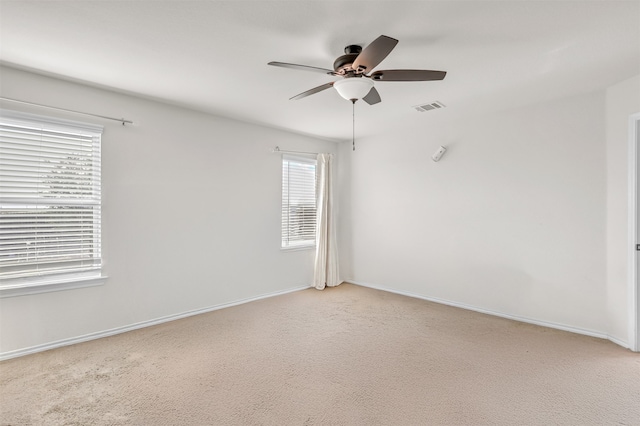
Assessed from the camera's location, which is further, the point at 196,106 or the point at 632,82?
the point at 196,106

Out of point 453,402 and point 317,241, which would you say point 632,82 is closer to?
point 453,402

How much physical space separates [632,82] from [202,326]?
4.82 metres

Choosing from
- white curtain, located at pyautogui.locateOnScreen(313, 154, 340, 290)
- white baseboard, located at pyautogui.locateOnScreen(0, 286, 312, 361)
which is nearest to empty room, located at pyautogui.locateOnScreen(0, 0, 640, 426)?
white baseboard, located at pyautogui.locateOnScreen(0, 286, 312, 361)

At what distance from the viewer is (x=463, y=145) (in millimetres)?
4098

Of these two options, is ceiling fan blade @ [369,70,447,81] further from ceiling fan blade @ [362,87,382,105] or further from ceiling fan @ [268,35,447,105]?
ceiling fan blade @ [362,87,382,105]

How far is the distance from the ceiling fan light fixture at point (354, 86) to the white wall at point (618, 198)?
2511mm

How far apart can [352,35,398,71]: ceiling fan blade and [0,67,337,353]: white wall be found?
2496 millimetres

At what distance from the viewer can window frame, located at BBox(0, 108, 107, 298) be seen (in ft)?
8.87

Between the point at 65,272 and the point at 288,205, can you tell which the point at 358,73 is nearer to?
the point at 288,205

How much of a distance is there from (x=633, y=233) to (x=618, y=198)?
0.36 metres

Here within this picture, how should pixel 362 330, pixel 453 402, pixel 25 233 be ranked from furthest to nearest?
pixel 362 330 → pixel 25 233 → pixel 453 402

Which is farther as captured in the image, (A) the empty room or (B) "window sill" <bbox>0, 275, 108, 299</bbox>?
(B) "window sill" <bbox>0, 275, 108, 299</bbox>

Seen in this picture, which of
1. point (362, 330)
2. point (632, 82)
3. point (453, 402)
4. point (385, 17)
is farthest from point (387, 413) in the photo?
point (632, 82)

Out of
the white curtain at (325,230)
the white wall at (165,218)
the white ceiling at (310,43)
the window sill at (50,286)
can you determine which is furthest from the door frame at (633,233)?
the window sill at (50,286)
